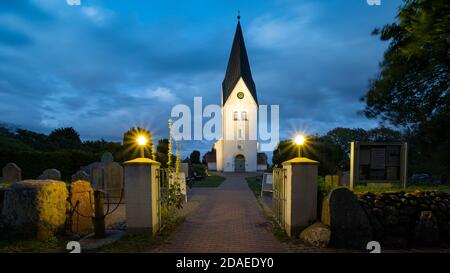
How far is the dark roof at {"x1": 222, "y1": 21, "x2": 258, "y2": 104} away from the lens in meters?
46.1

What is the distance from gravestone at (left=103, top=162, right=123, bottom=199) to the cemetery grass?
22.0 feet

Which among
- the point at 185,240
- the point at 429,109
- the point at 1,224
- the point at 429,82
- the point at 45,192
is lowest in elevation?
the point at 185,240

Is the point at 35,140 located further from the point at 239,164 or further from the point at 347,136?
the point at 347,136

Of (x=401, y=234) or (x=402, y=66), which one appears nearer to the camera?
(x=401, y=234)

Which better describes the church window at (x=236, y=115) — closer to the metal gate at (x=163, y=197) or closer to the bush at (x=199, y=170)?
the bush at (x=199, y=170)

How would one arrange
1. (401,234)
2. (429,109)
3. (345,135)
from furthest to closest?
(345,135), (429,109), (401,234)

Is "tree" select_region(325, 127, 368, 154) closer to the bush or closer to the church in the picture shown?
the church

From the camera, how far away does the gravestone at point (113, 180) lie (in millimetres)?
12977

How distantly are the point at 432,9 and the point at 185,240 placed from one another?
6405 mm

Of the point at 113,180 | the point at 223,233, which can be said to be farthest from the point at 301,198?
the point at 113,180

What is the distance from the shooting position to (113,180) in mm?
13062

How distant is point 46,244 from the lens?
20.1 ft
